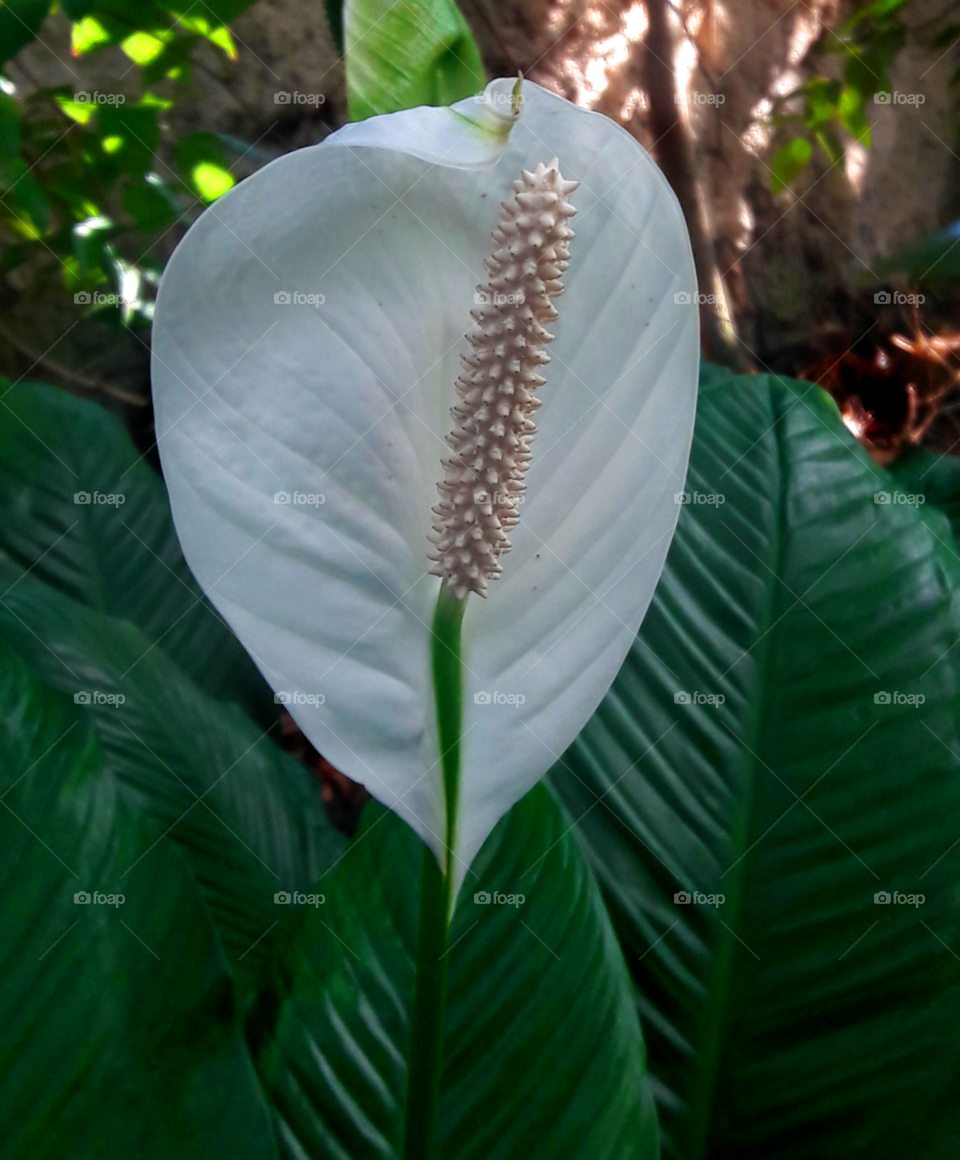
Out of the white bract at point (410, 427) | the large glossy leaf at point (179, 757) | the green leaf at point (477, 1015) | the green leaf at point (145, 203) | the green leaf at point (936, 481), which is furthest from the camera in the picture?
the green leaf at point (145, 203)

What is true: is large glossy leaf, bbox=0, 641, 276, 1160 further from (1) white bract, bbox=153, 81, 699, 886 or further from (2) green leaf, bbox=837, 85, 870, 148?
(2) green leaf, bbox=837, 85, 870, 148

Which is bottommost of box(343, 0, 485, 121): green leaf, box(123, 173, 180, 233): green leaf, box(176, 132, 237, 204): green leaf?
box(123, 173, 180, 233): green leaf

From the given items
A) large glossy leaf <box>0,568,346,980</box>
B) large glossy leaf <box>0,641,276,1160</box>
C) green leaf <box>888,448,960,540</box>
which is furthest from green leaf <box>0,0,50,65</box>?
green leaf <box>888,448,960,540</box>

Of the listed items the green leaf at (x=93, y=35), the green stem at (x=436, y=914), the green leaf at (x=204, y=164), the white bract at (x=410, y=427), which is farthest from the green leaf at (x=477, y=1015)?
the green leaf at (x=93, y=35)

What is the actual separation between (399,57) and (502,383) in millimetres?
107

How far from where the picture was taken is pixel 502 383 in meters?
0.24

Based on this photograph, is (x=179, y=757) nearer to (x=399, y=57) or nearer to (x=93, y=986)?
(x=93, y=986)

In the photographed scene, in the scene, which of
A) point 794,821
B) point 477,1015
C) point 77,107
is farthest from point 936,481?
point 77,107

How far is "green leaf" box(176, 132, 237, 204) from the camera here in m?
0.86

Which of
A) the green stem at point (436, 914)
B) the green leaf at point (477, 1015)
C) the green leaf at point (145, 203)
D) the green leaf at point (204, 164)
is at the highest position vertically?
the green stem at point (436, 914)

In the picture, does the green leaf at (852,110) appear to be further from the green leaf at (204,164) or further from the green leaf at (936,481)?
the green leaf at (204,164)

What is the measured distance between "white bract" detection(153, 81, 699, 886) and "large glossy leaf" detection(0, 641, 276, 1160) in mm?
119

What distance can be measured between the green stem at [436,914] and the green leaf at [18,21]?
1.97 ft

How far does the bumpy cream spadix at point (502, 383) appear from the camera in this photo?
0.23 m
